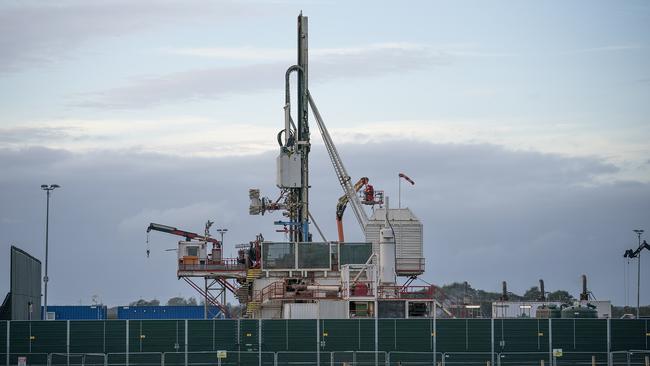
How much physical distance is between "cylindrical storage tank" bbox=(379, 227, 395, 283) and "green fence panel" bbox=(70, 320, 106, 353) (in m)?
20.8

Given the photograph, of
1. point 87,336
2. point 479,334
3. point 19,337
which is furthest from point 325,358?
point 19,337

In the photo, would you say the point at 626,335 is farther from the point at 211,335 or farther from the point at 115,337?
the point at 115,337

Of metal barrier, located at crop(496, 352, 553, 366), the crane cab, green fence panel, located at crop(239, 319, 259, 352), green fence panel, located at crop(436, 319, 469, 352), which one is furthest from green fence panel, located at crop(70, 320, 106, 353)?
the crane cab

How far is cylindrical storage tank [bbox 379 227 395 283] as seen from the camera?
8719 cm

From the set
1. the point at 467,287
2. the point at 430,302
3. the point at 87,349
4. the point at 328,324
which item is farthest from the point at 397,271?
the point at 467,287

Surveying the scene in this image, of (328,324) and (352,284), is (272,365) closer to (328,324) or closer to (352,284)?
(328,324)

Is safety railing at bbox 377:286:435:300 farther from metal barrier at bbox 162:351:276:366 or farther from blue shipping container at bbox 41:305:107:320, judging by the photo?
blue shipping container at bbox 41:305:107:320

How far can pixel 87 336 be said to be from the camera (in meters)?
75.4

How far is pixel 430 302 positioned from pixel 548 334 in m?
10.7

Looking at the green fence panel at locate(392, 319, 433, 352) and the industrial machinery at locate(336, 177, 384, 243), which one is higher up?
the industrial machinery at locate(336, 177, 384, 243)

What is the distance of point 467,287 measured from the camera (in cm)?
13412

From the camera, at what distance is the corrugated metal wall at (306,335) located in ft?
247

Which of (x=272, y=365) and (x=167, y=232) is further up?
(x=167, y=232)

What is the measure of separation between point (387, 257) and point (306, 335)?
1332 centimetres
